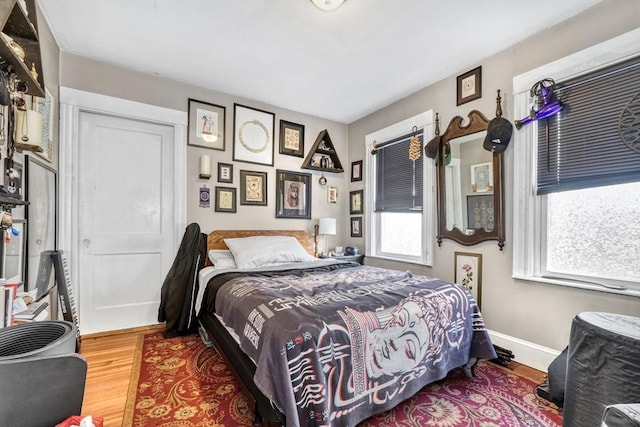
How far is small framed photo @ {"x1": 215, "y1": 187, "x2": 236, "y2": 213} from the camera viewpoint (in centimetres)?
327

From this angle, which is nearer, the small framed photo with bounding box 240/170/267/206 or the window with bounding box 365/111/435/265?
the window with bounding box 365/111/435/265

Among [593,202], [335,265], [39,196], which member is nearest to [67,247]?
[39,196]

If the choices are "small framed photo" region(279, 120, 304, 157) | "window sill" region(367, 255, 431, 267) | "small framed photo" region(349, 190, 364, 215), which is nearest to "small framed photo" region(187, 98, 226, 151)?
"small framed photo" region(279, 120, 304, 157)

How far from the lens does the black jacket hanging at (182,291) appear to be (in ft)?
8.86

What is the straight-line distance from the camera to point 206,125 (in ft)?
10.5

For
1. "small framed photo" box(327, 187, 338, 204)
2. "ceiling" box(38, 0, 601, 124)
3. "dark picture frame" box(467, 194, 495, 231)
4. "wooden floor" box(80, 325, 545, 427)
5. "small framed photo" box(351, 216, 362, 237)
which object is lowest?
"wooden floor" box(80, 325, 545, 427)

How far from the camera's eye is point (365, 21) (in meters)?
2.11

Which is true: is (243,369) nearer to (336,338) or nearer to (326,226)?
(336,338)

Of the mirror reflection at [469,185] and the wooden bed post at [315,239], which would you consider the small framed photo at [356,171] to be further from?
the mirror reflection at [469,185]

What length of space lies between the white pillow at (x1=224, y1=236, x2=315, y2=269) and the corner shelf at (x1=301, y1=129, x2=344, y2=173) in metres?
1.21

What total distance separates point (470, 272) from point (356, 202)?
185 centimetres

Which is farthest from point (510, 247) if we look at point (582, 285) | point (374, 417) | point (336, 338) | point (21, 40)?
point (21, 40)

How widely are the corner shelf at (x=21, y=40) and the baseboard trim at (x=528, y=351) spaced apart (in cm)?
357

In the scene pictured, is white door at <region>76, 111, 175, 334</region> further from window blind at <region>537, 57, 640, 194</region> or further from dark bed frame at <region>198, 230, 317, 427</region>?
window blind at <region>537, 57, 640, 194</region>
